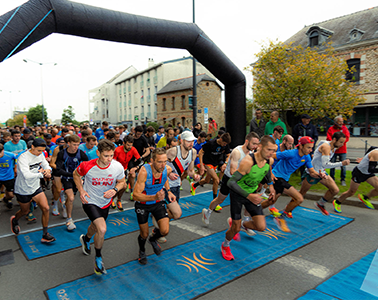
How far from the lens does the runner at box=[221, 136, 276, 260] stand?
13.7ft

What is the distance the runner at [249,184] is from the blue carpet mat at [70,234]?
2462 mm

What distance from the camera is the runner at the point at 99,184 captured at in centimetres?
416

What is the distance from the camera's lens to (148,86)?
48.5 meters

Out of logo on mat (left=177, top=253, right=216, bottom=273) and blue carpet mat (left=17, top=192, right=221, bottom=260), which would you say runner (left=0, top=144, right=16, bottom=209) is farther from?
logo on mat (left=177, top=253, right=216, bottom=273)

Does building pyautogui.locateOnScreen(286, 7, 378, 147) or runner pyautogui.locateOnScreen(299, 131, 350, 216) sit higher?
building pyautogui.locateOnScreen(286, 7, 378, 147)

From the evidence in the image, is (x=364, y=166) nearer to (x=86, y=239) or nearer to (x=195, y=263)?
(x=195, y=263)

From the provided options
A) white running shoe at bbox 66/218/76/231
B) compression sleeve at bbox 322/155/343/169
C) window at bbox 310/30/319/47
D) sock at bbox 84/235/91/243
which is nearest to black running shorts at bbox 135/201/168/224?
sock at bbox 84/235/91/243

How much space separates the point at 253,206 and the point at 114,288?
2.34 metres

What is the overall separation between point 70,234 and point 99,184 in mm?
2123

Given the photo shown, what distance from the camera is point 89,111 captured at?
7806 centimetres

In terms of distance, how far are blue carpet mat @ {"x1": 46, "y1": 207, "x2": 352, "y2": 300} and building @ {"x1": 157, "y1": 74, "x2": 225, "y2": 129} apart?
31.2 metres

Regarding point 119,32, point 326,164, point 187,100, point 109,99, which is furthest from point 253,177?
point 109,99

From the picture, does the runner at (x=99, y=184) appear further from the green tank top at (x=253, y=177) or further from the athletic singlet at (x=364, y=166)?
the athletic singlet at (x=364, y=166)

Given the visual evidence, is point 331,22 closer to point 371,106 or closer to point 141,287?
point 371,106
